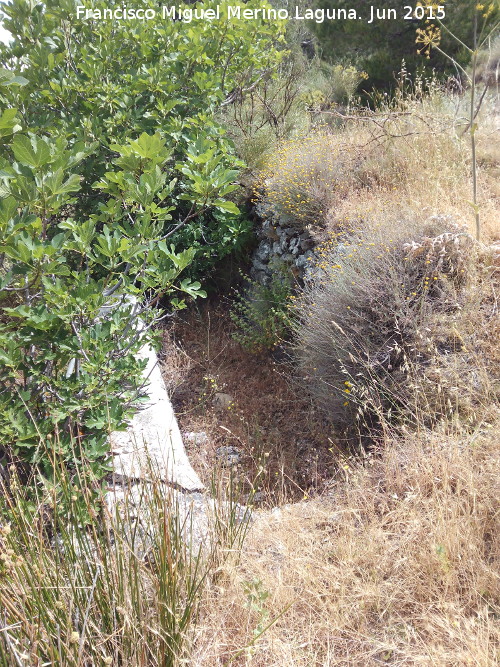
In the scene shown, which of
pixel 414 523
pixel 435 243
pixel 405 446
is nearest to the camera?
pixel 414 523

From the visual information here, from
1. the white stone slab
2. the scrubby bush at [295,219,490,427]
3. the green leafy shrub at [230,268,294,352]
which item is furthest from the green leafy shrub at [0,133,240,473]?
the green leafy shrub at [230,268,294,352]

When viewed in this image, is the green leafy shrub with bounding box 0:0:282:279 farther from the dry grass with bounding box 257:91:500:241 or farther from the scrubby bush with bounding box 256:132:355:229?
the dry grass with bounding box 257:91:500:241

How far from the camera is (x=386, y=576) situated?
198 centimetres

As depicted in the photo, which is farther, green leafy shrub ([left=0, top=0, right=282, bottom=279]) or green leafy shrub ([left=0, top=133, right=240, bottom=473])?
green leafy shrub ([left=0, top=0, right=282, bottom=279])

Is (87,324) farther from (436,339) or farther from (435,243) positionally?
(435,243)

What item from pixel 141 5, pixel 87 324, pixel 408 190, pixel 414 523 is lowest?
pixel 414 523

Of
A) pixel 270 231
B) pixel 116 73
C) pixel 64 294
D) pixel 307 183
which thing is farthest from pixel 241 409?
pixel 116 73

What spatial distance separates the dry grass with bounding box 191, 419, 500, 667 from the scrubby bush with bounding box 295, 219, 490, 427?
0.55 meters

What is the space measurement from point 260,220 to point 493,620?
15.8ft

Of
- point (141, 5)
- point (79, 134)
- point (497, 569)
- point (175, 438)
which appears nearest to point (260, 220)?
point (141, 5)

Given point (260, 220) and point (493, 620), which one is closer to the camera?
point (493, 620)

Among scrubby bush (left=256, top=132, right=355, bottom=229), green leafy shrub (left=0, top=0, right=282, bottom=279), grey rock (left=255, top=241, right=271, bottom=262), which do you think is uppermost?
green leafy shrub (left=0, top=0, right=282, bottom=279)

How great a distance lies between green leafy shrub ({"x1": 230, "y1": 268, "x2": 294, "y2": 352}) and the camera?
15.5 ft

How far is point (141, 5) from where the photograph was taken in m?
3.94
